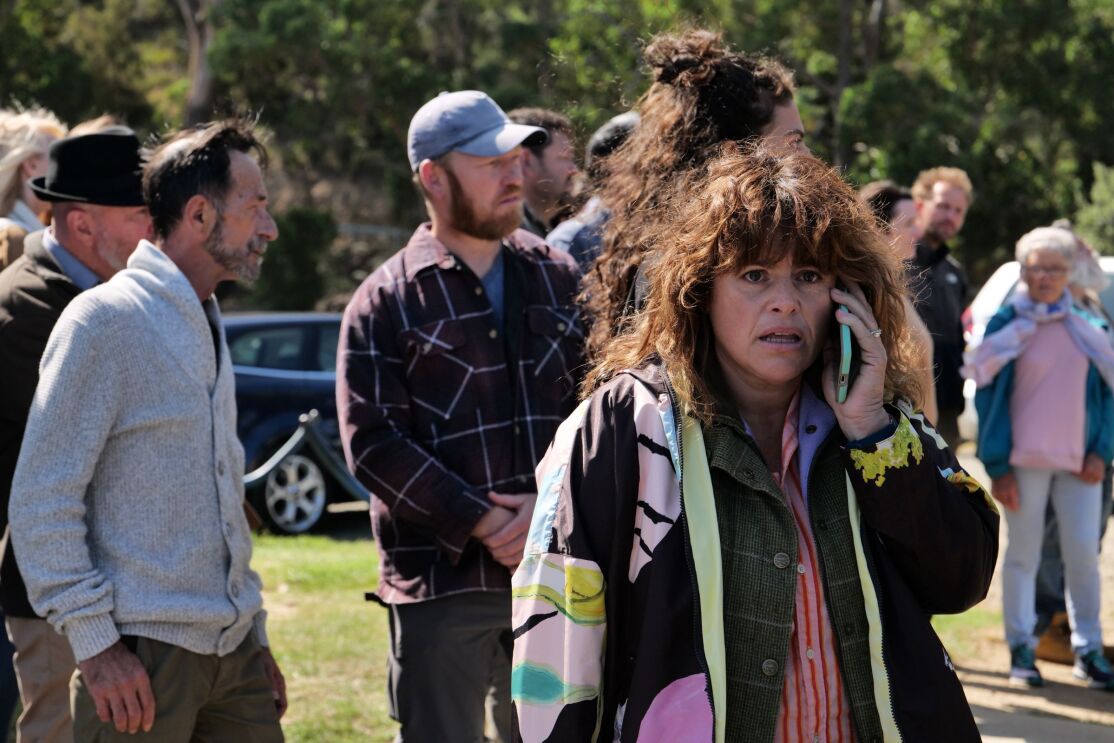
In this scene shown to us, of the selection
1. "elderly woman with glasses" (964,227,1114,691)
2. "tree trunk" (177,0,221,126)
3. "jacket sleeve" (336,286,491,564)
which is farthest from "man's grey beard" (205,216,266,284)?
"tree trunk" (177,0,221,126)

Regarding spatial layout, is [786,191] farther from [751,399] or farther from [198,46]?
[198,46]

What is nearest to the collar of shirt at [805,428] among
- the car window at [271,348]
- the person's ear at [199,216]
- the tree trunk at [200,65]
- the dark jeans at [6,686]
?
the person's ear at [199,216]

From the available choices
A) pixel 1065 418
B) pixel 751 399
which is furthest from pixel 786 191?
pixel 1065 418

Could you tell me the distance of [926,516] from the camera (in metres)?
2.22

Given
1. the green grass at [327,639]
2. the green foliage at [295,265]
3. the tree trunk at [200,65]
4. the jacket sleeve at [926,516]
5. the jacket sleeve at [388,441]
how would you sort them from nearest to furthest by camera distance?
the jacket sleeve at [926,516] → the jacket sleeve at [388,441] → the green grass at [327,639] → the green foliage at [295,265] → the tree trunk at [200,65]

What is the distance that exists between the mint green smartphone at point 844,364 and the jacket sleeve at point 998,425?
4475 millimetres

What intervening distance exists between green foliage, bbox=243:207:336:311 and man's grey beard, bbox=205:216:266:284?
945 inches

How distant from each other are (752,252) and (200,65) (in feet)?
102

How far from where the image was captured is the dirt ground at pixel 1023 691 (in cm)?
595

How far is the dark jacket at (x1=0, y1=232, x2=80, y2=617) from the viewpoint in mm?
3457

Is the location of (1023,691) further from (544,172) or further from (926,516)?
(926,516)

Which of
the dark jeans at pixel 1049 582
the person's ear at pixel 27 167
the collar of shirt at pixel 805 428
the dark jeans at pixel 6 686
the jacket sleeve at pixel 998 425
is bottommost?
the dark jeans at pixel 1049 582

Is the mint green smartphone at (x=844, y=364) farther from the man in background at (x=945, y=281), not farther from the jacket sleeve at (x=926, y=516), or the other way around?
the man in background at (x=945, y=281)

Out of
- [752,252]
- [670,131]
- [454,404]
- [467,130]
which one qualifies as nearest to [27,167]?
[467,130]
